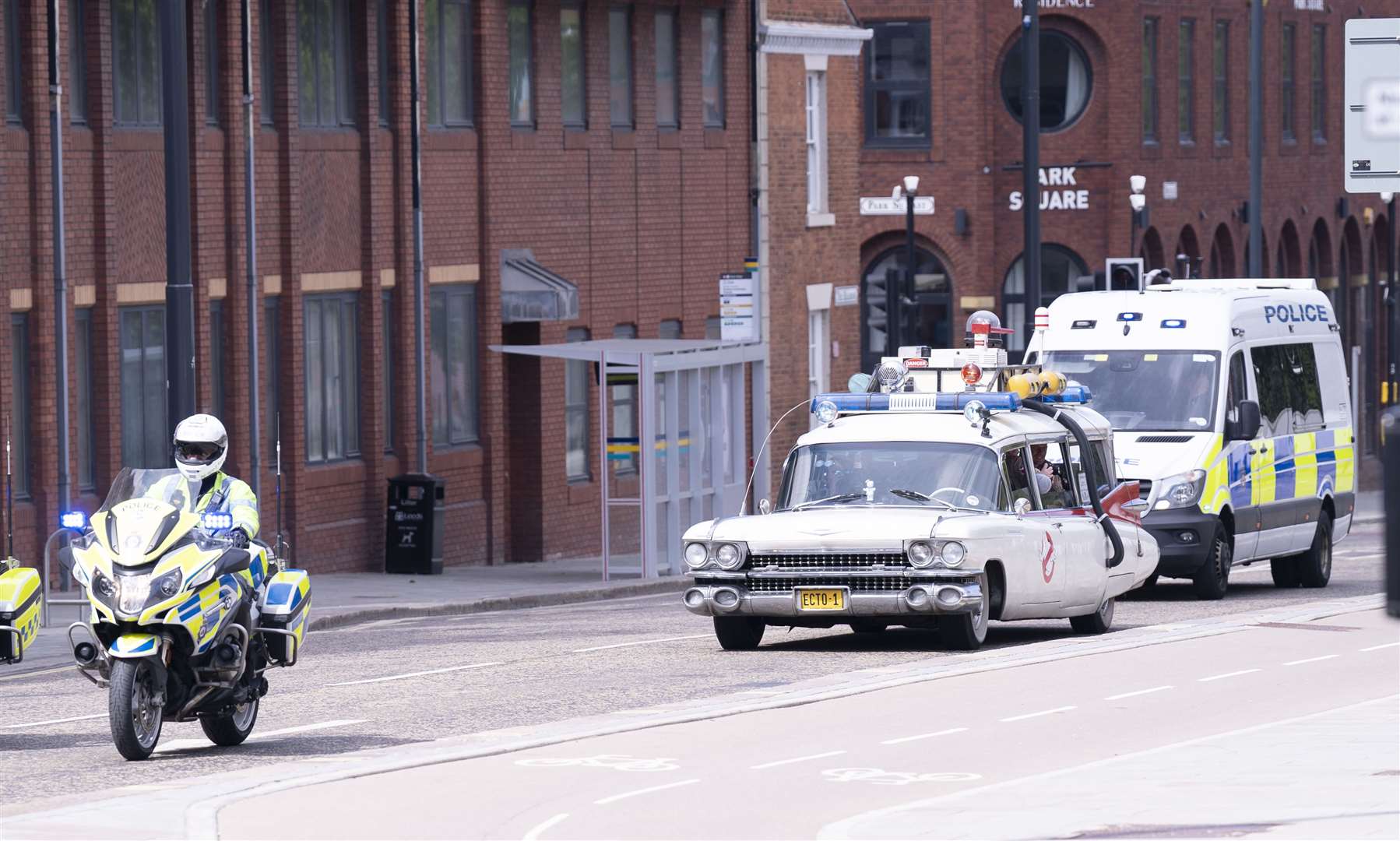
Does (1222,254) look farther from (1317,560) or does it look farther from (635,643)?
(635,643)

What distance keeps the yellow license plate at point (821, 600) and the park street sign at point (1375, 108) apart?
743cm

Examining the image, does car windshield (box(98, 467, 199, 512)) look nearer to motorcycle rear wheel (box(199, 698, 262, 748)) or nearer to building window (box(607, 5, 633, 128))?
motorcycle rear wheel (box(199, 698, 262, 748))

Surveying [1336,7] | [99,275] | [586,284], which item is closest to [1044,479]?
[99,275]

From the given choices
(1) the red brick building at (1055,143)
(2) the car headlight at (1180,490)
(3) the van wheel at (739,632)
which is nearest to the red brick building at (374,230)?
(3) the van wheel at (739,632)

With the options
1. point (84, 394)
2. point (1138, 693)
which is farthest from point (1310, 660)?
point (84, 394)

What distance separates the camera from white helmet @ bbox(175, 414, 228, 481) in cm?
1388

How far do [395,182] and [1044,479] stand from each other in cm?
1310

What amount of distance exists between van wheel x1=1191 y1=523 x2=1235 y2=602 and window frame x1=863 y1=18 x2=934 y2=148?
31.7 meters

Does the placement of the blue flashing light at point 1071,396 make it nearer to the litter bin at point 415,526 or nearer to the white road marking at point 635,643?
the white road marking at point 635,643

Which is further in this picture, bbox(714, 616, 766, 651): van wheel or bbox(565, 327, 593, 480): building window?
bbox(565, 327, 593, 480): building window

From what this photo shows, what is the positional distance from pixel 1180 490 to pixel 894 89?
108 ft

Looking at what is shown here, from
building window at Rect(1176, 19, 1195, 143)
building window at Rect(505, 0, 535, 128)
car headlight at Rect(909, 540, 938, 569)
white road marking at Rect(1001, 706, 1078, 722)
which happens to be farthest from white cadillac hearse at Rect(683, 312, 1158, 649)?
building window at Rect(1176, 19, 1195, 143)

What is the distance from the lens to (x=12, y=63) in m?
25.5

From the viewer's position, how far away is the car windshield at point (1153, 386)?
2502cm
